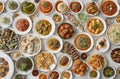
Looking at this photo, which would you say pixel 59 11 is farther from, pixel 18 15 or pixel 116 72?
pixel 116 72

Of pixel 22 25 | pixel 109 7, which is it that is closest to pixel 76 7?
pixel 109 7

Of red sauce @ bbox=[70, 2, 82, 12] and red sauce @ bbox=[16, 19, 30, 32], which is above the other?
red sauce @ bbox=[70, 2, 82, 12]

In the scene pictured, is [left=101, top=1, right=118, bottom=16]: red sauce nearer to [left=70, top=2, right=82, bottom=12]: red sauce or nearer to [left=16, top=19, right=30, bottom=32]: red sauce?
[left=70, top=2, right=82, bottom=12]: red sauce

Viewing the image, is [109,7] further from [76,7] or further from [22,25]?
[22,25]

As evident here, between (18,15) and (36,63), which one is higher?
(18,15)

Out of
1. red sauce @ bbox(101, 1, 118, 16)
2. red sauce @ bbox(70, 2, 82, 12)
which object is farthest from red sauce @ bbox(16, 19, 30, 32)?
red sauce @ bbox(101, 1, 118, 16)

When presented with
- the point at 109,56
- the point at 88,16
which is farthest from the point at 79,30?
the point at 109,56

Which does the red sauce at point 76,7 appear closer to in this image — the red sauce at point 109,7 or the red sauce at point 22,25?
the red sauce at point 109,7
